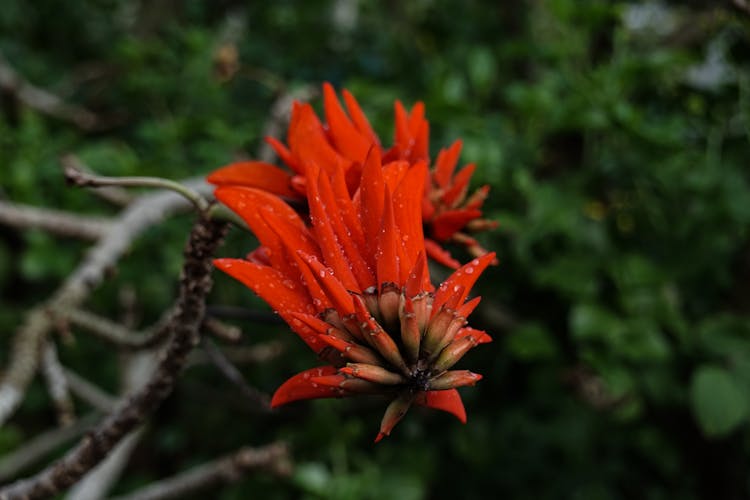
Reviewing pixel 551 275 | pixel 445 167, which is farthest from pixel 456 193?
pixel 551 275

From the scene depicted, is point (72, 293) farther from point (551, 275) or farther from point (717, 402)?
point (717, 402)

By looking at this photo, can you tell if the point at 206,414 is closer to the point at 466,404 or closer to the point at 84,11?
the point at 466,404

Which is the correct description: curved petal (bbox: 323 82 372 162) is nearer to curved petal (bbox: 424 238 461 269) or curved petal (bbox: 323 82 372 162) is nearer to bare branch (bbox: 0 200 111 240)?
curved petal (bbox: 424 238 461 269)

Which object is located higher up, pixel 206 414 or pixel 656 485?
pixel 656 485

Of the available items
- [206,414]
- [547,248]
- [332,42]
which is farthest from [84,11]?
[547,248]

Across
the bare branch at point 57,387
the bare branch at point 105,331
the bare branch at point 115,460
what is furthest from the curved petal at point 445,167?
the bare branch at point 115,460

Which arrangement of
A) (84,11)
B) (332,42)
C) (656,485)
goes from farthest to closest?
1. (84,11)
2. (332,42)
3. (656,485)

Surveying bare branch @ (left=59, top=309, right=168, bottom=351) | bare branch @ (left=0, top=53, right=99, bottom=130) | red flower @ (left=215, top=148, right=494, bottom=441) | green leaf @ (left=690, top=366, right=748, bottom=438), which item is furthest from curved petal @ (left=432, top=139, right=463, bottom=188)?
bare branch @ (left=0, top=53, right=99, bottom=130)
